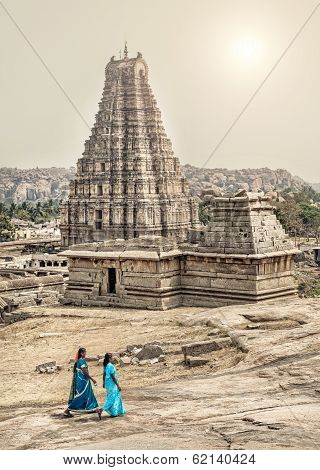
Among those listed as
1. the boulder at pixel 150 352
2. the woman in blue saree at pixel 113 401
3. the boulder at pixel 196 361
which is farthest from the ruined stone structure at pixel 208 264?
the woman in blue saree at pixel 113 401

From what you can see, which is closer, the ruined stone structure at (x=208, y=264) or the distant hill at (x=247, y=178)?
the ruined stone structure at (x=208, y=264)

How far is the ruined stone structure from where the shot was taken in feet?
45.4

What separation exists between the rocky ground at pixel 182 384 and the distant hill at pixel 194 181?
11554 cm

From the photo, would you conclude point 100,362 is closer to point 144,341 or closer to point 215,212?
point 144,341

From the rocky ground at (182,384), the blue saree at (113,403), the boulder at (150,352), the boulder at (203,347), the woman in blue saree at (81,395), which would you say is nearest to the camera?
the rocky ground at (182,384)

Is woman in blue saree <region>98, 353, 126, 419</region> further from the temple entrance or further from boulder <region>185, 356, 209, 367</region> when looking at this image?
Result: the temple entrance

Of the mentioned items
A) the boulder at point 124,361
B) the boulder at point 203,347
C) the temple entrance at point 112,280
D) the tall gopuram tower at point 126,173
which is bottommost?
the boulder at point 124,361

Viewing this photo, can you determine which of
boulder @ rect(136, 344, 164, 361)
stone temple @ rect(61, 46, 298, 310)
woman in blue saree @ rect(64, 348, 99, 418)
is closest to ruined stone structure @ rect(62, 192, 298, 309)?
stone temple @ rect(61, 46, 298, 310)

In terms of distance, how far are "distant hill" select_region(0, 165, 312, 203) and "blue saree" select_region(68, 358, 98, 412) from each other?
119368 mm

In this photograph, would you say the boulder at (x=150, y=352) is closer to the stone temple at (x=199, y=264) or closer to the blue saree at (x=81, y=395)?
the blue saree at (x=81, y=395)

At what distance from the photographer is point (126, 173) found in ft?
191

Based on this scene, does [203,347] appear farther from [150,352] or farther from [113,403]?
[113,403]

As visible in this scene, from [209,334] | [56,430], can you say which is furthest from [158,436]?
[209,334]

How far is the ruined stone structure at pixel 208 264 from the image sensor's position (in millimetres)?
13852
